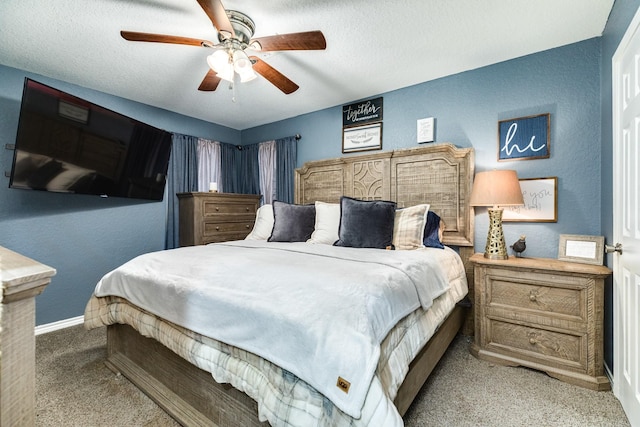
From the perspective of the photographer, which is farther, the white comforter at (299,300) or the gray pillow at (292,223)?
the gray pillow at (292,223)

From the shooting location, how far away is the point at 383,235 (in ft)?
7.63

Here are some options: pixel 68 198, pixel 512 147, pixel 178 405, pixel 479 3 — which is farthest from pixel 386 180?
pixel 68 198

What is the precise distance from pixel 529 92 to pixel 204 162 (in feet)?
12.9

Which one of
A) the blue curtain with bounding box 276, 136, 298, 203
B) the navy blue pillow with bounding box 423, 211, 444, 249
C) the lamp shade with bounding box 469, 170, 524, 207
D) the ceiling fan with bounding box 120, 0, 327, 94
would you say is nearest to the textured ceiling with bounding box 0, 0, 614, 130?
the ceiling fan with bounding box 120, 0, 327, 94

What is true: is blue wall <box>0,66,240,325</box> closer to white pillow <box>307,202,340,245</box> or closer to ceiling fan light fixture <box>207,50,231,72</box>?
ceiling fan light fixture <box>207,50,231,72</box>

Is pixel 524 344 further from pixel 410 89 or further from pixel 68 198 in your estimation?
pixel 68 198

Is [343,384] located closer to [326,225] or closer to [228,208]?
[326,225]

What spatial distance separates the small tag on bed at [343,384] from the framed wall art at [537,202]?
2.26m

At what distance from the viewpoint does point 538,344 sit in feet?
6.39

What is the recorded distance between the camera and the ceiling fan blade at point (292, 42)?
172cm

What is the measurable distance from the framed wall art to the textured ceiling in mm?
1109

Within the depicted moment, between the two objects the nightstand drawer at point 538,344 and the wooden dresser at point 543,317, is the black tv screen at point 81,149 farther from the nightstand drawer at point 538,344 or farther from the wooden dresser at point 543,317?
the nightstand drawer at point 538,344

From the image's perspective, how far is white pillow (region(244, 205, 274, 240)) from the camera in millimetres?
3068

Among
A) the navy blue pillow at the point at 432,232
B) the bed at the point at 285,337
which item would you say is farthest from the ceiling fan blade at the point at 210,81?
the navy blue pillow at the point at 432,232
